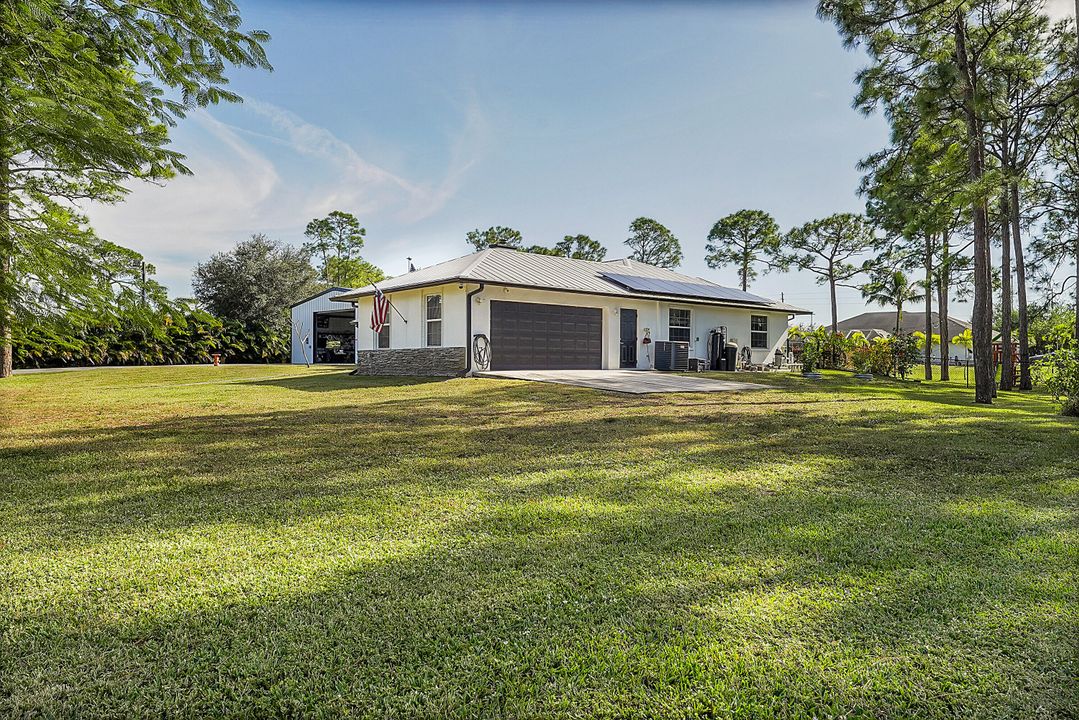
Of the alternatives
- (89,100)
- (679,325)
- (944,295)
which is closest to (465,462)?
(89,100)

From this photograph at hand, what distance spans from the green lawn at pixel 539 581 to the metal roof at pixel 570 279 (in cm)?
995

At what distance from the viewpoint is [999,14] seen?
11.7 meters

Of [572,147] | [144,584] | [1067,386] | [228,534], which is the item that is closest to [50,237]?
[228,534]

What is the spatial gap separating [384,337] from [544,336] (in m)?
4.86

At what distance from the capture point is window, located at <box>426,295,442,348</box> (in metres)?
15.1

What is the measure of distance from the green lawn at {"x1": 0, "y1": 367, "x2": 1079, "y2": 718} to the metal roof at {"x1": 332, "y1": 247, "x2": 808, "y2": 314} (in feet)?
32.7

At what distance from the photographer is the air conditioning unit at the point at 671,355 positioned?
1705 centimetres

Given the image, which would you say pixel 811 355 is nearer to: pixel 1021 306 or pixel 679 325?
pixel 679 325

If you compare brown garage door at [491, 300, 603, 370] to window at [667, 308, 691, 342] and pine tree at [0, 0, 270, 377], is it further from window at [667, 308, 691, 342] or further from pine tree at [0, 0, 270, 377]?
pine tree at [0, 0, 270, 377]

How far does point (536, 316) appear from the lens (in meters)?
15.3

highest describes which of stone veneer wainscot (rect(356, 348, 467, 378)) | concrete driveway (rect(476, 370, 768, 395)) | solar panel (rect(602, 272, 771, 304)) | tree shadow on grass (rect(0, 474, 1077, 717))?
solar panel (rect(602, 272, 771, 304))

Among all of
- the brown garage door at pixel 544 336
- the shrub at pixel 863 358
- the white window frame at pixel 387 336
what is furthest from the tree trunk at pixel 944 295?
the white window frame at pixel 387 336

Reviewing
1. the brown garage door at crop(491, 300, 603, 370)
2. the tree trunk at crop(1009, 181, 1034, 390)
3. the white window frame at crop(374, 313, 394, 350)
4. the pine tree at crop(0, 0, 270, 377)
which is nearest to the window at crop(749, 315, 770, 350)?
the brown garage door at crop(491, 300, 603, 370)

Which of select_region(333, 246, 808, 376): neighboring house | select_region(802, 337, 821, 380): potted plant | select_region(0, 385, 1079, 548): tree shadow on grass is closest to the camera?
select_region(0, 385, 1079, 548): tree shadow on grass
